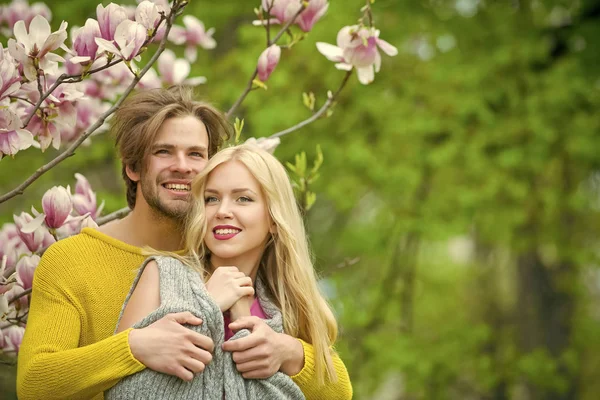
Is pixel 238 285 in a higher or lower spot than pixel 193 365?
higher

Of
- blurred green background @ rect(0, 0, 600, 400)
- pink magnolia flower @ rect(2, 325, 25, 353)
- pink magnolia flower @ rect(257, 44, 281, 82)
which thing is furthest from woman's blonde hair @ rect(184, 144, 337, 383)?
blurred green background @ rect(0, 0, 600, 400)

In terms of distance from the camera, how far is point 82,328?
8.30ft

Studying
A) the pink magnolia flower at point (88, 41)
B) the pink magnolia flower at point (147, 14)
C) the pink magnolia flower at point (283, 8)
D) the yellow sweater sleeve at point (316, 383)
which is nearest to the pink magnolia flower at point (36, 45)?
the pink magnolia flower at point (88, 41)

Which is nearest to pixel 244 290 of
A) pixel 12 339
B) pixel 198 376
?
pixel 198 376

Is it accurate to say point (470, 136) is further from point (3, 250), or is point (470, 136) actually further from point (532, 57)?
point (3, 250)

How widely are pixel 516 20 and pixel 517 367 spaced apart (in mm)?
3134

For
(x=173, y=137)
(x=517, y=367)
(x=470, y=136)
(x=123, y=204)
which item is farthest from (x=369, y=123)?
(x=173, y=137)

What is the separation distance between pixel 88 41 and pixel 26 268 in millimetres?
780

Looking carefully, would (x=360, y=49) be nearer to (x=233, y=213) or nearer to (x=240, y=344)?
(x=233, y=213)

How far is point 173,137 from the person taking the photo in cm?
276

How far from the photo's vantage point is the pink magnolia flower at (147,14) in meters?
2.37

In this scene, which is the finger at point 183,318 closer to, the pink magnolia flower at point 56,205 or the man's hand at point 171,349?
the man's hand at point 171,349

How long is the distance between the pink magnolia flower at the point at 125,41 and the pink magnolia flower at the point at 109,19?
0.10ft

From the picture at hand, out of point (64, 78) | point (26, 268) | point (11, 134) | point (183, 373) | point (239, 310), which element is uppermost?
point (64, 78)
